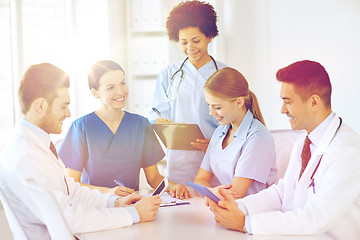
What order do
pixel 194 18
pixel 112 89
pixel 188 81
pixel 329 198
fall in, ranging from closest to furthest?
pixel 329 198, pixel 112 89, pixel 194 18, pixel 188 81

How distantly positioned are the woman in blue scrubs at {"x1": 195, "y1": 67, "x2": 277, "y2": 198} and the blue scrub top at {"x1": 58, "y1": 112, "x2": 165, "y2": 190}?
403mm

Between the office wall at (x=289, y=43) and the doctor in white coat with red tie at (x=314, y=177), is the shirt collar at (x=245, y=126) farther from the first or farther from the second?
the office wall at (x=289, y=43)

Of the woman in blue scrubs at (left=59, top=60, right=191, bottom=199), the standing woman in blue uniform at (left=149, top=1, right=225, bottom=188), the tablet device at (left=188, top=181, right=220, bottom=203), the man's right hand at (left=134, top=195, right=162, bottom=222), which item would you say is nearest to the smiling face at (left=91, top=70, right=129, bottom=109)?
the woman in blue scrubs at (left=59, top=60, right=191, bottom=199)

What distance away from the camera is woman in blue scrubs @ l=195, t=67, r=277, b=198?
172 cm

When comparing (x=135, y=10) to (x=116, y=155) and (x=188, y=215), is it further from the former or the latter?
(x=188, y=215)

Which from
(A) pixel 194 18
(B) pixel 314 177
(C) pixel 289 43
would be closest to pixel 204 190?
(B) pixel 314 177

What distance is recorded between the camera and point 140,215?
4.59 ft

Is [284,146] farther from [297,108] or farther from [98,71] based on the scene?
[98,71]

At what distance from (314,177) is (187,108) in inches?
41.2

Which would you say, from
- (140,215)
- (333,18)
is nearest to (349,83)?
(333,18)

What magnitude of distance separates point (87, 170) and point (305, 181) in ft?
3.37

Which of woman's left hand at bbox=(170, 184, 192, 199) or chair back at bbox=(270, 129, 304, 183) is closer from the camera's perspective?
woman's left hand at bbox=(170, 184, 192, 199)

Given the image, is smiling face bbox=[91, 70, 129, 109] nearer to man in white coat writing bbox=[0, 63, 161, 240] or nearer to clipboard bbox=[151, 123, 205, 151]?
clipboard bbox=[151, 123, 205, 151]

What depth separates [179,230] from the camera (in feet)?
4.32
